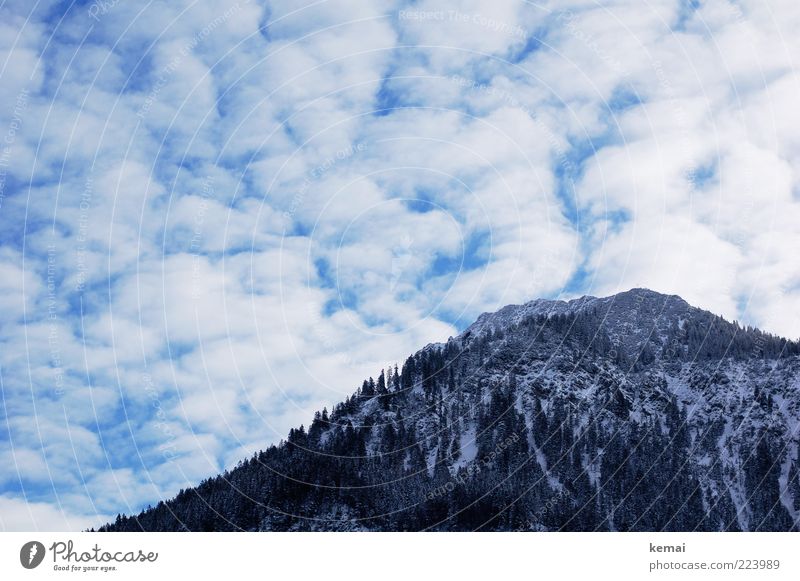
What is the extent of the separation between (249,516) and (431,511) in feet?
148
